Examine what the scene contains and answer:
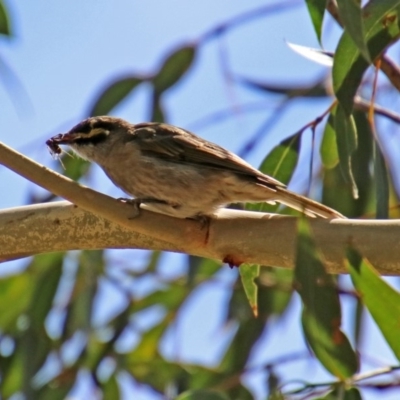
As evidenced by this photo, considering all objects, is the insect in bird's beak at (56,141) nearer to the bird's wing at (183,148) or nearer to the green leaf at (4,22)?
the bird's wing at (183,148)

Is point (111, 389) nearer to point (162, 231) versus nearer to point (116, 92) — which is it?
point (116, 92)

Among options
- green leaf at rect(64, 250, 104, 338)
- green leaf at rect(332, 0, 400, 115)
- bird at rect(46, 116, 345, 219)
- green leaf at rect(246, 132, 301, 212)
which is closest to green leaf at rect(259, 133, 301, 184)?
green leaf at rect(246, 132, 301, 212)

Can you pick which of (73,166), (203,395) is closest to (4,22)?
(73,166)

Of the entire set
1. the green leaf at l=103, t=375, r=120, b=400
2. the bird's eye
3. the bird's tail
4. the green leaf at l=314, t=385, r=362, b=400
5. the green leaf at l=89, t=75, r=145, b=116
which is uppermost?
the green leaf at l=89, t=75, r=145, b=116

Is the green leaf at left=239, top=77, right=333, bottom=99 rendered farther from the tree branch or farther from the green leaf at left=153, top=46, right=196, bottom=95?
the tree branch

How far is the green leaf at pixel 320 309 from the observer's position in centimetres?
233

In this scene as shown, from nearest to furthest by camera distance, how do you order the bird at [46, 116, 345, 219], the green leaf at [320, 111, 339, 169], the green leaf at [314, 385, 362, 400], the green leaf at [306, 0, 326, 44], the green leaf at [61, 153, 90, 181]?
the green leaf at [314, 385, 362, 400] < the green leaf at [306, 0, 326, 44] < the bird at [46, 116, 345, 219] < the green leaf at [320, 111, 339, 169] < the green leaf at [61, 153, 90, 181]

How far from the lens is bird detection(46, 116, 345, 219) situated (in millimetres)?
3748

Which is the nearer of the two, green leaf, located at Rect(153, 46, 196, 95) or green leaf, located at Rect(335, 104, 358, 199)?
green leaf, located at Rect(335, 104, 358, 199)

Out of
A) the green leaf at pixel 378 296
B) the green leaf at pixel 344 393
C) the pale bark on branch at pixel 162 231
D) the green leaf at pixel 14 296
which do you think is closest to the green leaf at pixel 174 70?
the green leaf at pixel 14 296

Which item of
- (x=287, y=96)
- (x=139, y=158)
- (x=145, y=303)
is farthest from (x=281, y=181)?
(x=145, y=303)

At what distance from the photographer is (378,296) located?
2.33 metres

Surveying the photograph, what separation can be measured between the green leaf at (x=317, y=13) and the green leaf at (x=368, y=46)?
96 millimetres

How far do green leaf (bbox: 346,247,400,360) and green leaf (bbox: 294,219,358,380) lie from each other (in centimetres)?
8
